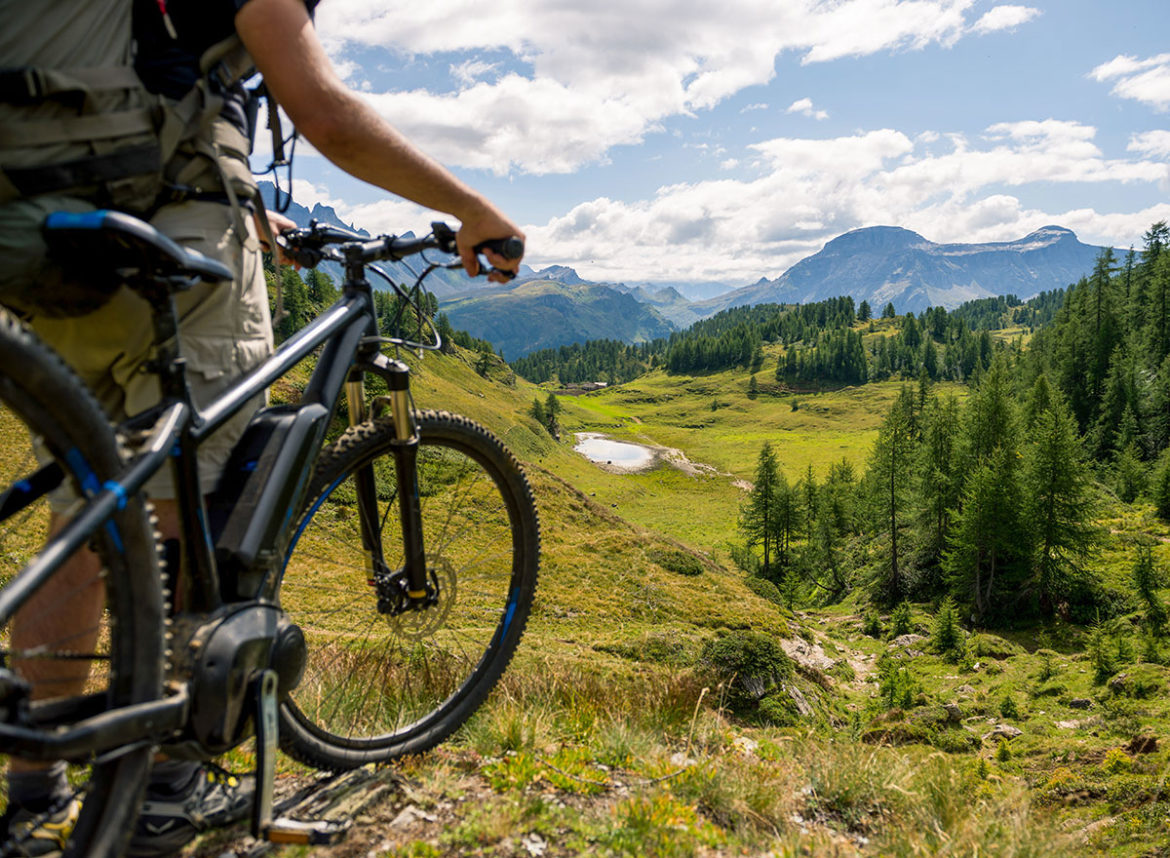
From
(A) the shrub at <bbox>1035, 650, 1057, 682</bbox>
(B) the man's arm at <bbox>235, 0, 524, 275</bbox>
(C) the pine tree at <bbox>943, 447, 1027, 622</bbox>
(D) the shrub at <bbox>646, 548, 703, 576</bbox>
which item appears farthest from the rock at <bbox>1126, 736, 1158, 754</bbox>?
(B) the man's arm at <bbox>235, 0, 524, 275</bbox>

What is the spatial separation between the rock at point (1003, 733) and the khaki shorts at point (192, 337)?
123 ft

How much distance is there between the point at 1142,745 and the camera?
28.2m

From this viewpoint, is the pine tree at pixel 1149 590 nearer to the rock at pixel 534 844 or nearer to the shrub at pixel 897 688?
the shrub at pixel 897 688

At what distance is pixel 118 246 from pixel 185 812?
6.23 ft

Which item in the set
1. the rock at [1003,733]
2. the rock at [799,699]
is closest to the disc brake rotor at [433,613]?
the rock at [799,699]

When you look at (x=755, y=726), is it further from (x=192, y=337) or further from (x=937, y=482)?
(x=937, y=482)

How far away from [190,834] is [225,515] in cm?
109

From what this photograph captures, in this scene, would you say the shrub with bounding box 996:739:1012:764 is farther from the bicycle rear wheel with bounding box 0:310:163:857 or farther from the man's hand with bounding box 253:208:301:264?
the bicycle rear wheel with bounding box 0:310:163:857

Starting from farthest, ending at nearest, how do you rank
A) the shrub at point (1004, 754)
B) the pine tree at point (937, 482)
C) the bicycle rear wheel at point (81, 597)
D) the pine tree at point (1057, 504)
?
1. the pine tree at point (937, 482)
2. the pine tree at point (1057, 504)
3. the shrub at point (1004, 754)
4. the bicycle rear wheel at point (81, 597)

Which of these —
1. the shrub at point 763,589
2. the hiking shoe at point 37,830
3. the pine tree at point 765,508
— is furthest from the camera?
the pine tree at point 765,508

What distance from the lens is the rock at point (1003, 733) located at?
31.9 meters

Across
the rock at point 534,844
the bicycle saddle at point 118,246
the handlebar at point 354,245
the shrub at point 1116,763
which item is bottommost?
the shrub at point 1116,763

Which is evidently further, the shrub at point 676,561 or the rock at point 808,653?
the shrub at point 676,561

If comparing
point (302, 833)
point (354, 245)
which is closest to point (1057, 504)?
point (354, 245)
